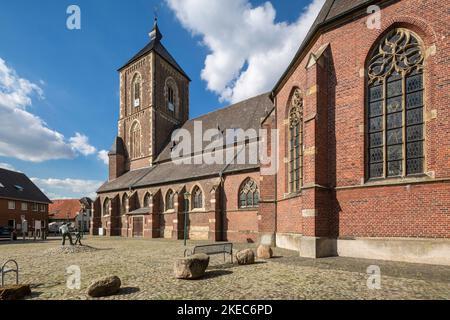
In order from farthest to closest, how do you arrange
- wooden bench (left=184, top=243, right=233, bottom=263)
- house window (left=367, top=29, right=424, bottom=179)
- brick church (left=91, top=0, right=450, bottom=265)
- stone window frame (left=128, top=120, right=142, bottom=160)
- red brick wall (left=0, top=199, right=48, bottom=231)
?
red brick wall (left=0, top=199, right=48, bottom=231) < stone window frame (left=128, top=120, right=142, bottom=160) < house window (left=367, top=29, right=424, bottom=179) < wooden bench (left=184, top=243, right=233, bottom=263) < brick church (left=91, top=0, right=450, bottom=265)

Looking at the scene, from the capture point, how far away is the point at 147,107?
34.1 m

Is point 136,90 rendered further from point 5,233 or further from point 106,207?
point 5,233

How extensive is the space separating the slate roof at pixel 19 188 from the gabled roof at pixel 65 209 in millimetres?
15623

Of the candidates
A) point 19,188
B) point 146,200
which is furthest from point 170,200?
point 19,188

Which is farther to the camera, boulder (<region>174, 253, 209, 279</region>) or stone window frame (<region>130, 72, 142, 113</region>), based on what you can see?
stone window frame (<region>130, 72, 142, 113</region>)

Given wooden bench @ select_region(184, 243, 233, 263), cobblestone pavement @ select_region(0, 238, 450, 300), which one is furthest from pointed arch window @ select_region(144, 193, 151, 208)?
wooden bench @ select_region(184, 243, 233, 263)

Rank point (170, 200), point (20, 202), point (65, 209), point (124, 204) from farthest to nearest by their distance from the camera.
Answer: point (65, 209)
point (20, 202)
point (124, 204)
point (170, 200)

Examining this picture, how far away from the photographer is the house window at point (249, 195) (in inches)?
808

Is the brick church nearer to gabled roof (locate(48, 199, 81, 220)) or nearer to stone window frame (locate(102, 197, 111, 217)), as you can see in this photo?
stone window frame (locate(102, 197, 111, 217))

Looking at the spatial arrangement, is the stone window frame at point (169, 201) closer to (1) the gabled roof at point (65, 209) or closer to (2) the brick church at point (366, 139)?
(2) the brick church at point (366, 139)

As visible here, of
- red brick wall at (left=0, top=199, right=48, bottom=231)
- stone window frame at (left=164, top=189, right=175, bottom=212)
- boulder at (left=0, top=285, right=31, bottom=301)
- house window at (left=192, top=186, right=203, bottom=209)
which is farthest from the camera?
red brick wall at (left=0, top=199, right=48, bottom=231)

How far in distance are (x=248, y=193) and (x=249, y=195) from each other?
0.18 metres

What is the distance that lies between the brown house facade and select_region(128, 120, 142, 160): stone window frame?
48.7 ft

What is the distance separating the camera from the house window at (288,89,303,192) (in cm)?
1350
